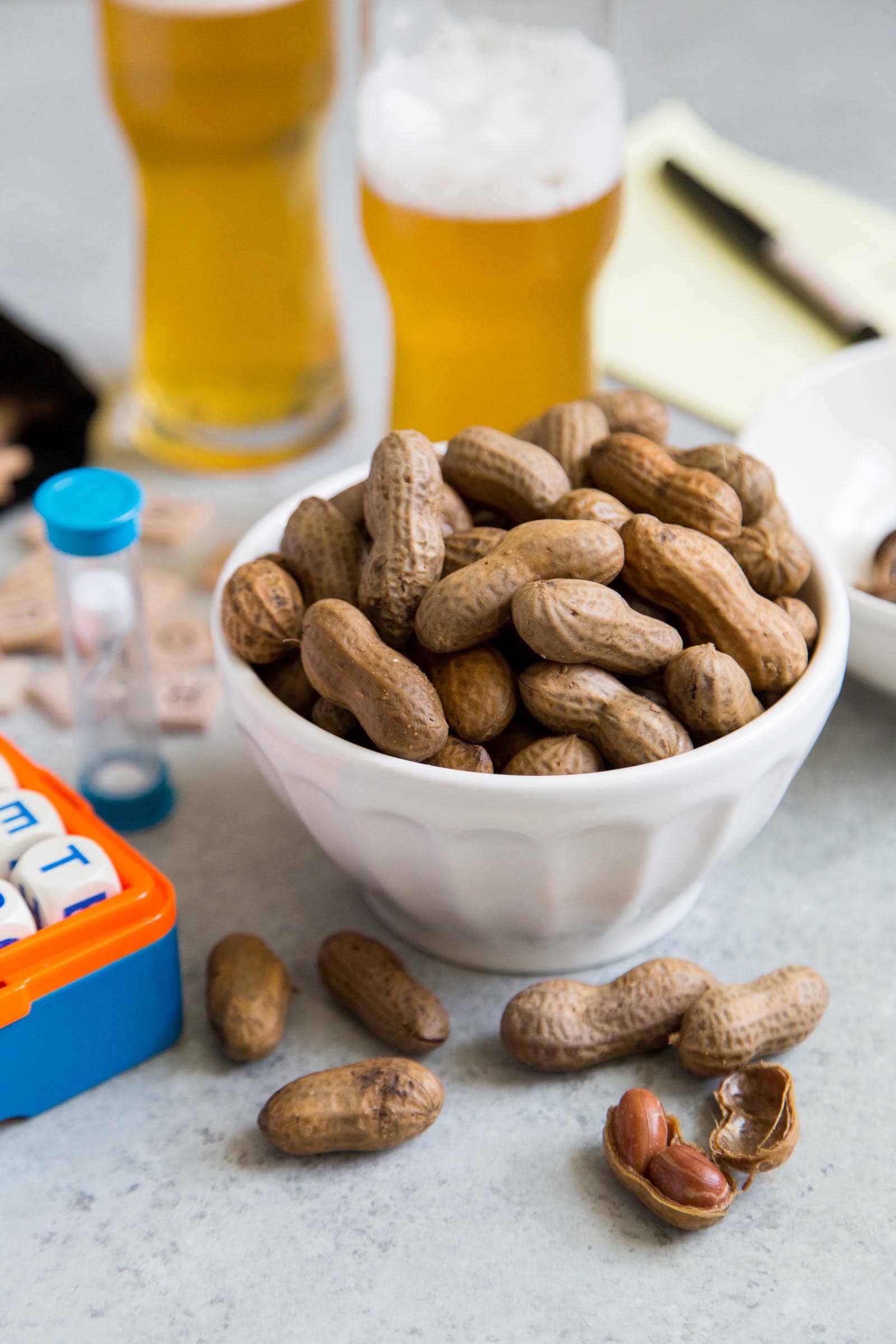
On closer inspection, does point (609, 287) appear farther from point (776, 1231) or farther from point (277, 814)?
point (776, 1231)

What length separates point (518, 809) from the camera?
76 cm

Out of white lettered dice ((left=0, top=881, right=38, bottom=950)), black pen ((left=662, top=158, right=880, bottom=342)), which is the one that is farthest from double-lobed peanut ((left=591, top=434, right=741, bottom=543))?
black pen ((left=662, top=158, right=880, bottom=342))

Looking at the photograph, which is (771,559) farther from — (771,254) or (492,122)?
(771,254)

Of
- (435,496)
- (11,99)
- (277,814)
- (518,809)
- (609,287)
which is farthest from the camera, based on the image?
(11,99)

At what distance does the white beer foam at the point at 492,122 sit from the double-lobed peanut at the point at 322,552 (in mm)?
334

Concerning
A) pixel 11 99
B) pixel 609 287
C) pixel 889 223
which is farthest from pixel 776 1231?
pixel 11 99

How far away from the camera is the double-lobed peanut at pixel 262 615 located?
2.78 ft

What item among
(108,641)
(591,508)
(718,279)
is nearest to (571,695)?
(591,508)

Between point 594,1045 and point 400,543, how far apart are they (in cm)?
30

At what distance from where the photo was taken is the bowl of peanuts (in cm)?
78

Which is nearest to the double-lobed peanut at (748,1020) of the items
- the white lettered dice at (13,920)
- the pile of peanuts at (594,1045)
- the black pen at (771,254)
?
the pile of peanuts at (594,1045)

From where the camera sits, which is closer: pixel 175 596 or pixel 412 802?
pixel 412 802

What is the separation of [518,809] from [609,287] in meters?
1.01

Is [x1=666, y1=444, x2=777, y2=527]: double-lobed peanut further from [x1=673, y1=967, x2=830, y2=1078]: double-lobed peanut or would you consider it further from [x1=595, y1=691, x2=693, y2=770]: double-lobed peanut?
[x1=673, y1=967, x2=830, y2=1078]: double-lobed peanut
